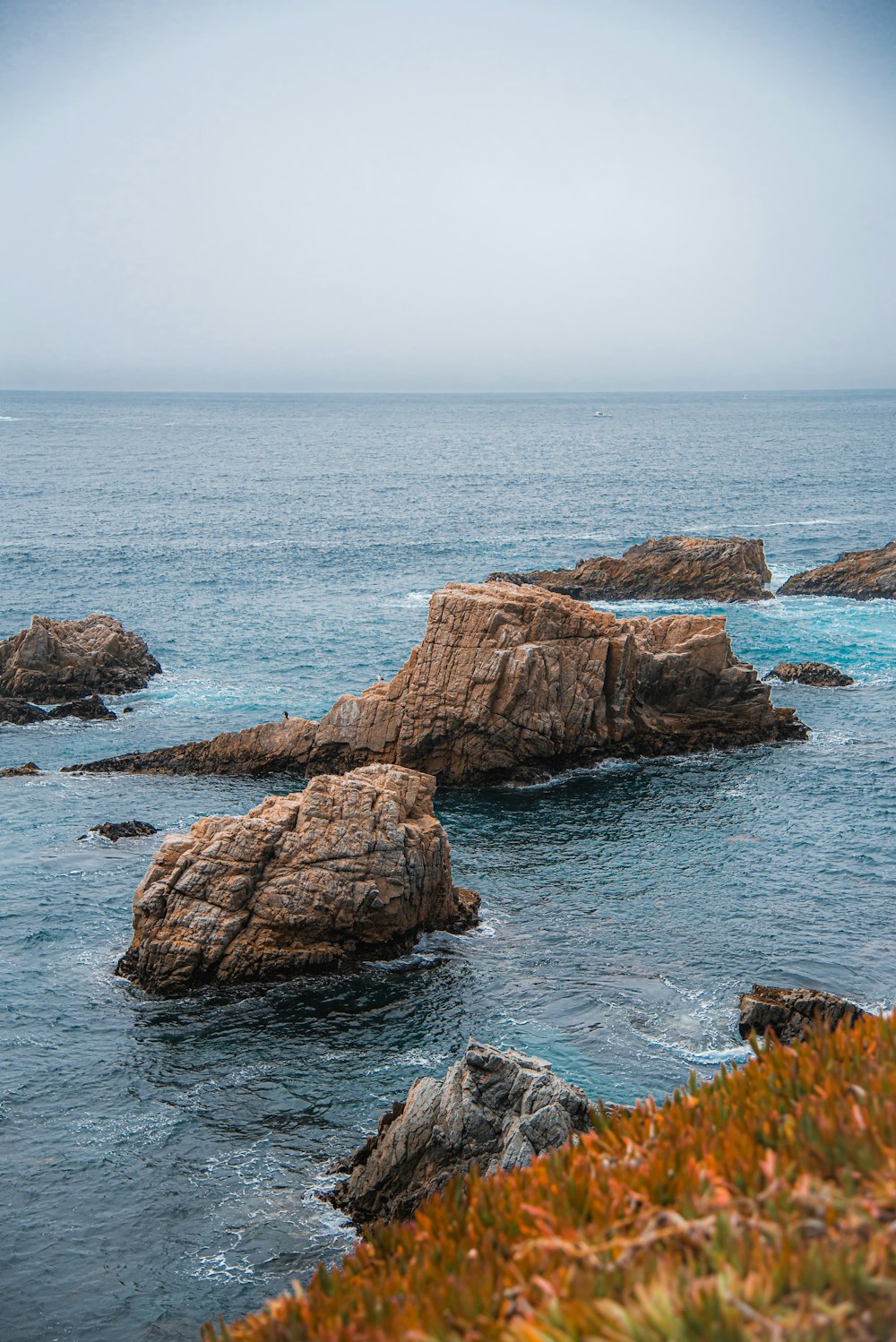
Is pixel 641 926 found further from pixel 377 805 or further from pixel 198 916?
pixel 198 916

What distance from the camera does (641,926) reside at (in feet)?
130

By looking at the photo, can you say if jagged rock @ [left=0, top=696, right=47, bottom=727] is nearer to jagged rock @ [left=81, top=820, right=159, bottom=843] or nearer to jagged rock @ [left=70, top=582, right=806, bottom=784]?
jagged rock @ [left=70, top=582, right=806, bottom=784]

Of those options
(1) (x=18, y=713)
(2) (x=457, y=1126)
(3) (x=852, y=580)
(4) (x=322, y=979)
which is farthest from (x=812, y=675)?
(2) (x=457, y=1126)

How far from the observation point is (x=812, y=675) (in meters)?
66.0

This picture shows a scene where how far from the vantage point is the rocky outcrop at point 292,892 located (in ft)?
118

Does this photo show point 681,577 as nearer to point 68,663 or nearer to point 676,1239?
point 68,663

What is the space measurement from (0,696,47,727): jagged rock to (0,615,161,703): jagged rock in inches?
77.4

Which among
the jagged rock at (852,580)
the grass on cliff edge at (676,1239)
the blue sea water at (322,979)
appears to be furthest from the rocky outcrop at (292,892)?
the jagged rock at (852,580)

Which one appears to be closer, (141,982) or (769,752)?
(141,982)

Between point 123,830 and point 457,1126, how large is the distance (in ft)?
83.7

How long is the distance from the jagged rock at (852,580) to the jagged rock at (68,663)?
46.8 meters

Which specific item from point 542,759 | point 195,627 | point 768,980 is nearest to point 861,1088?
point 768,980

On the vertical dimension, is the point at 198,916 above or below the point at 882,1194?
below

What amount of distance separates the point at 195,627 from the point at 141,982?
48007 mm
